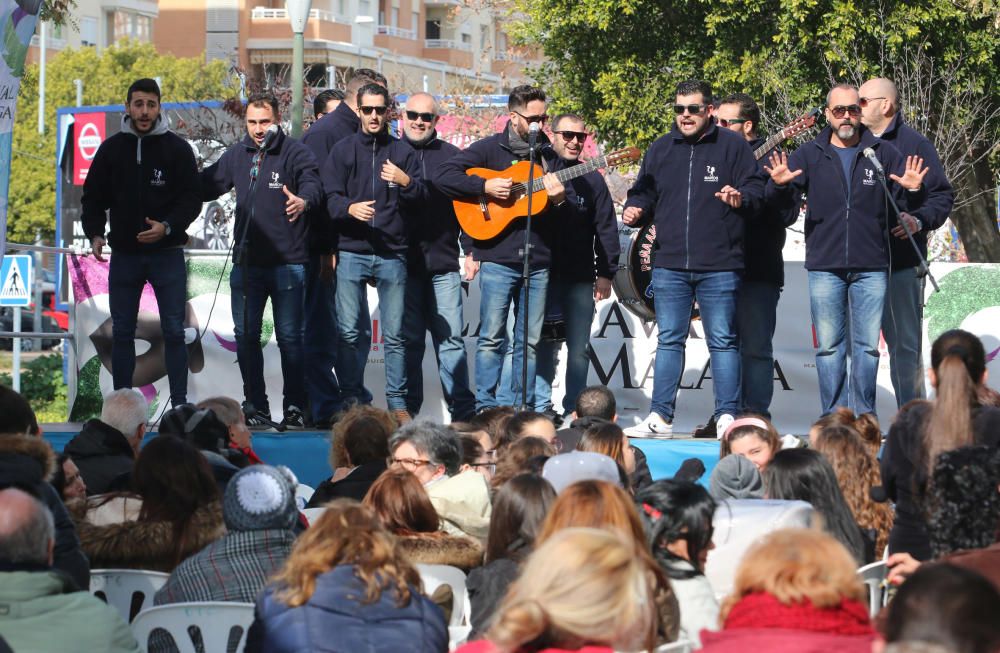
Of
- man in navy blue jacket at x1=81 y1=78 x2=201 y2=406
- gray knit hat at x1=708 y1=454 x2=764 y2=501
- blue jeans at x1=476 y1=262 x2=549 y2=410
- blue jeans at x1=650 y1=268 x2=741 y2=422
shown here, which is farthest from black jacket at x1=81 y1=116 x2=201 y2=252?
gray knit hat at x1=708 y1=454 x2=764 y2=501

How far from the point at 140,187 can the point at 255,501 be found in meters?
4.92

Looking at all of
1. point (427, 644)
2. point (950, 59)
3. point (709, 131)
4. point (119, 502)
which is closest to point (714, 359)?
point (709, 131)

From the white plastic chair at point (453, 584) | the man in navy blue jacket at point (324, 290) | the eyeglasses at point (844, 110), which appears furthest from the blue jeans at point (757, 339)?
the white plastic chair at point (453, 584)

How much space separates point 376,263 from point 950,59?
12627 mm

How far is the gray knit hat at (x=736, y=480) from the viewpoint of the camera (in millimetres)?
5672

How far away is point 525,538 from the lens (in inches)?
177

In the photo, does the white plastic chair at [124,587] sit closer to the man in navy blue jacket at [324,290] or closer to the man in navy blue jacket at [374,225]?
the man in navy blue jacket at [374,225]

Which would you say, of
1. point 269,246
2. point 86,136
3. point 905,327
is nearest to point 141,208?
point 269,246

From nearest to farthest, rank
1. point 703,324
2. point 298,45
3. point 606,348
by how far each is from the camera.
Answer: point 703,324, point 606,348, point 298,45

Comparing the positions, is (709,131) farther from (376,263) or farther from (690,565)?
(690,565)

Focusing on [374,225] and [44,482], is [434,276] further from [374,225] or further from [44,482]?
[44,482]

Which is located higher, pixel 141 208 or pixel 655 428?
pixel 141 208

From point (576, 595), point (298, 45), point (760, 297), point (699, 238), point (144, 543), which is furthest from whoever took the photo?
point (298, 45)

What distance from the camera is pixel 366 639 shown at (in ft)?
12.2
